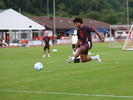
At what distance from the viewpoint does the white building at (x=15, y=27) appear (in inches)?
1939

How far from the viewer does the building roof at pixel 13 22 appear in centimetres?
4891

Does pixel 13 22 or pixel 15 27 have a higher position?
pixel 13 22

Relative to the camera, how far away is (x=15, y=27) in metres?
50.3

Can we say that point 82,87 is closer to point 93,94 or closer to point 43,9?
point 93,94

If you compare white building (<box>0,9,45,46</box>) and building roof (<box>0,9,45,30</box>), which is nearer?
building roof (<box>0,9,45,30</box>)

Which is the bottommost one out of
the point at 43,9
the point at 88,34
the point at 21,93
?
the point at 21,93

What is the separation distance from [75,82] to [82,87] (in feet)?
2.99

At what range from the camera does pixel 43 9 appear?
161 metres

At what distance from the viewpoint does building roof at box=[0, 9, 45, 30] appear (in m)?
48.9

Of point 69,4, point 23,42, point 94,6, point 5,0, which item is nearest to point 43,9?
point 69,4

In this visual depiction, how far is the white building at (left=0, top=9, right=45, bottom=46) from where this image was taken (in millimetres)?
49250

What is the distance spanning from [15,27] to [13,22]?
979 mm

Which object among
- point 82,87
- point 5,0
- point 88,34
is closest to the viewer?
point 82,87

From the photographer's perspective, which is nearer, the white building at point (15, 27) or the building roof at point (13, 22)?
the building roof at point (13, 22)
